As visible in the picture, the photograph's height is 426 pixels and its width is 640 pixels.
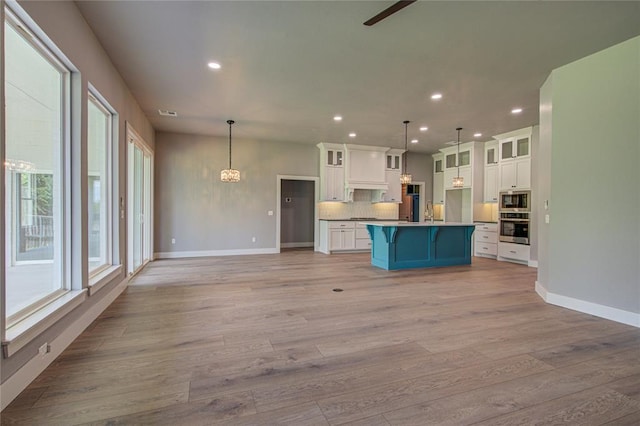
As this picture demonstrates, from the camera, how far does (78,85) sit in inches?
112

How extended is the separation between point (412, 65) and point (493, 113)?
2678mm

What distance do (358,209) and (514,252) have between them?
156 inches

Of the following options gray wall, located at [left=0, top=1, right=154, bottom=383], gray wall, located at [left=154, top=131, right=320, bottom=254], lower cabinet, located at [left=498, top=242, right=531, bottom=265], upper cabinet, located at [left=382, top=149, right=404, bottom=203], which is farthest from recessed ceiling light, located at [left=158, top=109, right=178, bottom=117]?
lower cabinet, located at [left=498, top=242, right=531, bottom=265]

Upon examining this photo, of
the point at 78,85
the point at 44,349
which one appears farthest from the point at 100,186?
the point at 44,349

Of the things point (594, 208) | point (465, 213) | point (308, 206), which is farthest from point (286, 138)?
point (594, 208)

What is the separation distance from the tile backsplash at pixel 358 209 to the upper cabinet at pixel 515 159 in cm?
301

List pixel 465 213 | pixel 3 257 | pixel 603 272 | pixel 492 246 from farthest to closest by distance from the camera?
pixel 465 213 < pixel 492 246 < pixel 603 272 < pixel 3 257

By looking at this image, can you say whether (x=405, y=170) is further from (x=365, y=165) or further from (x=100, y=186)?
(x=100, y=186)

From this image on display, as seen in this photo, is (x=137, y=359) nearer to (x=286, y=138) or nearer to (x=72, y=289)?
(x=72, y=289)

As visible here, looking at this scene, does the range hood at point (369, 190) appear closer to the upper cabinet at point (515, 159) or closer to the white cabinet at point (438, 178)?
the white cabinet at point (438, 178)

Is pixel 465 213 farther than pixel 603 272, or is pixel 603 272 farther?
pixel 465 213

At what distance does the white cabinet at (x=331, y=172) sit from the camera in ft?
27.3

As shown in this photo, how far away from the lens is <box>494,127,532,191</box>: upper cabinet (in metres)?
6.69

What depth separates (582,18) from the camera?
2.81 metres
